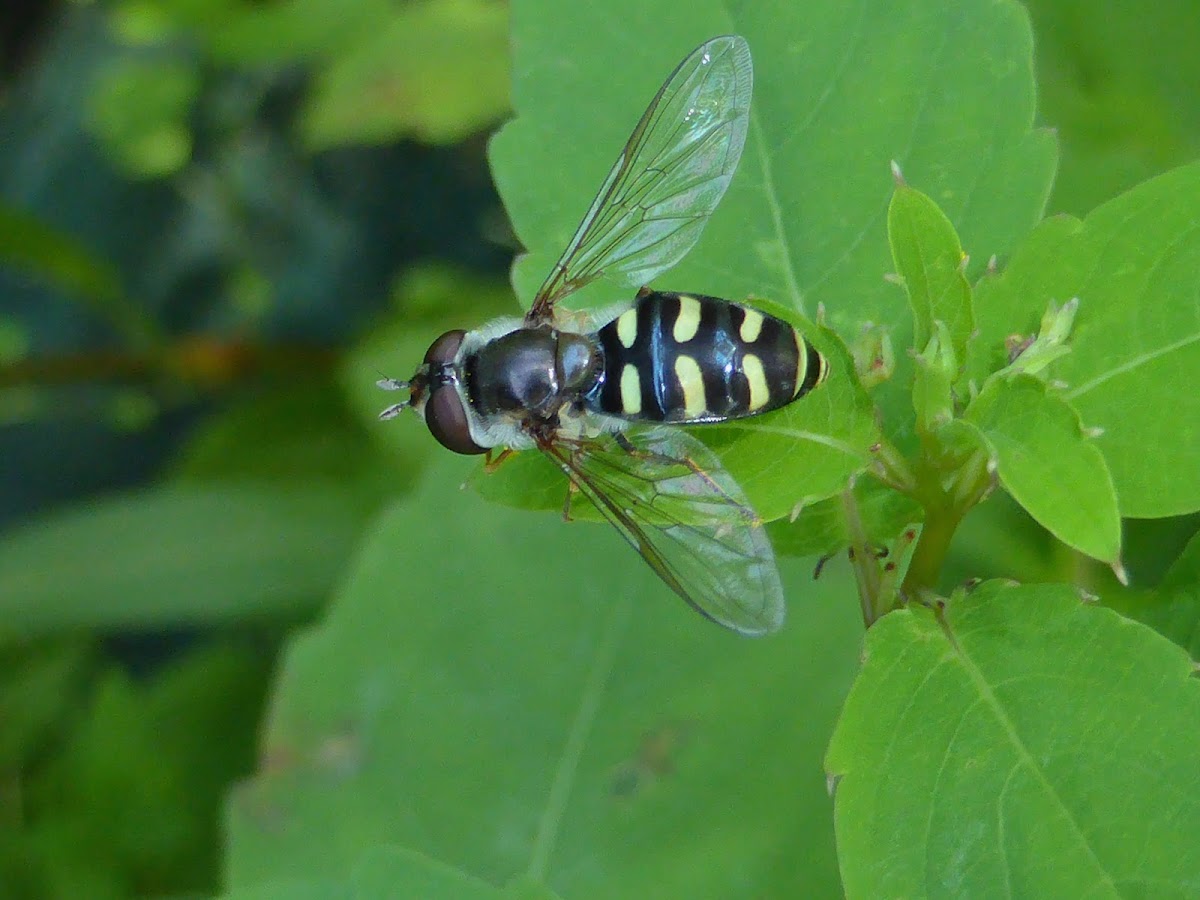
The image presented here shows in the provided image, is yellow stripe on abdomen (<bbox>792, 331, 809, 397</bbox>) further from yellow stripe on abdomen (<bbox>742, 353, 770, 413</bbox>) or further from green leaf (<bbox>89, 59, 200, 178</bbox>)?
green leaf (<bbox>89, 59, 200, 178</bbox>)

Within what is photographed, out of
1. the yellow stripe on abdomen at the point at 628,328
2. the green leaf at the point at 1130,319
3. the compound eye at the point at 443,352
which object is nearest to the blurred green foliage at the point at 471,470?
the green leaf at the point at 1130,319

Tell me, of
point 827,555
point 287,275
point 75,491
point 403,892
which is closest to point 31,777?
point 75,491

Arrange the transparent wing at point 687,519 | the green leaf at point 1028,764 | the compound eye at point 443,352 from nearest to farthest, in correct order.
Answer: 1. the green leaf at point 1028,764
2. the transparent wing at point 687,519
3. the compound eye at point 443,352

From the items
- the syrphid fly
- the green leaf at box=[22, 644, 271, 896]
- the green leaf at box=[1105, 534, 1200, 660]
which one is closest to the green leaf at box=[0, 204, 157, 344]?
the green leaf at box=[22, 644, 271, 896]

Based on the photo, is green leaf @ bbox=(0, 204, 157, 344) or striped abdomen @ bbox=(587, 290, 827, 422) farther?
green leaf @ bbox=(0, 204, 157, 344)

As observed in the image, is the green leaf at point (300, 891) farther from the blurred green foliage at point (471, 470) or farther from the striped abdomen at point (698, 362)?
the striped abdomen at point (698, 362)

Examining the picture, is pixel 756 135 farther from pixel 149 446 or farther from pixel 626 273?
pixel 149 446
